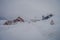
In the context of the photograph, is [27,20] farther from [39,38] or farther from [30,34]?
[39,38]

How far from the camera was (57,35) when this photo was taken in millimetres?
1822

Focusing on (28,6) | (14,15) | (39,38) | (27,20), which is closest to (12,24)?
(14,15)

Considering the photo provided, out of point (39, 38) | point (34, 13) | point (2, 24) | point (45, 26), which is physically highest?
point (34, 13)

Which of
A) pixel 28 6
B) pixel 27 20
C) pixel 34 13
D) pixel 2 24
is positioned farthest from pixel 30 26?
pixel 2 24

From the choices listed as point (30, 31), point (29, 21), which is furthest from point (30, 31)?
point (29, 21)

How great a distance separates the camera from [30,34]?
5.84 feet

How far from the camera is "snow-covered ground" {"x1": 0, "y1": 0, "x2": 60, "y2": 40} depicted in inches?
68.9

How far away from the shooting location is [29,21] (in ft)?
5.86

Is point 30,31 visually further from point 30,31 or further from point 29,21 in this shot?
point 29,21

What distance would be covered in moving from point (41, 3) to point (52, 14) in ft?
0.95

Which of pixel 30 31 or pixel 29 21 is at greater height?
pixel 29 21

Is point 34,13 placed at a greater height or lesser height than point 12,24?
greater

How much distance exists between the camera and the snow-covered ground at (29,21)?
5.74 feet

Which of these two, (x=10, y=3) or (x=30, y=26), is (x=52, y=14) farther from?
(x=10, y=3)
